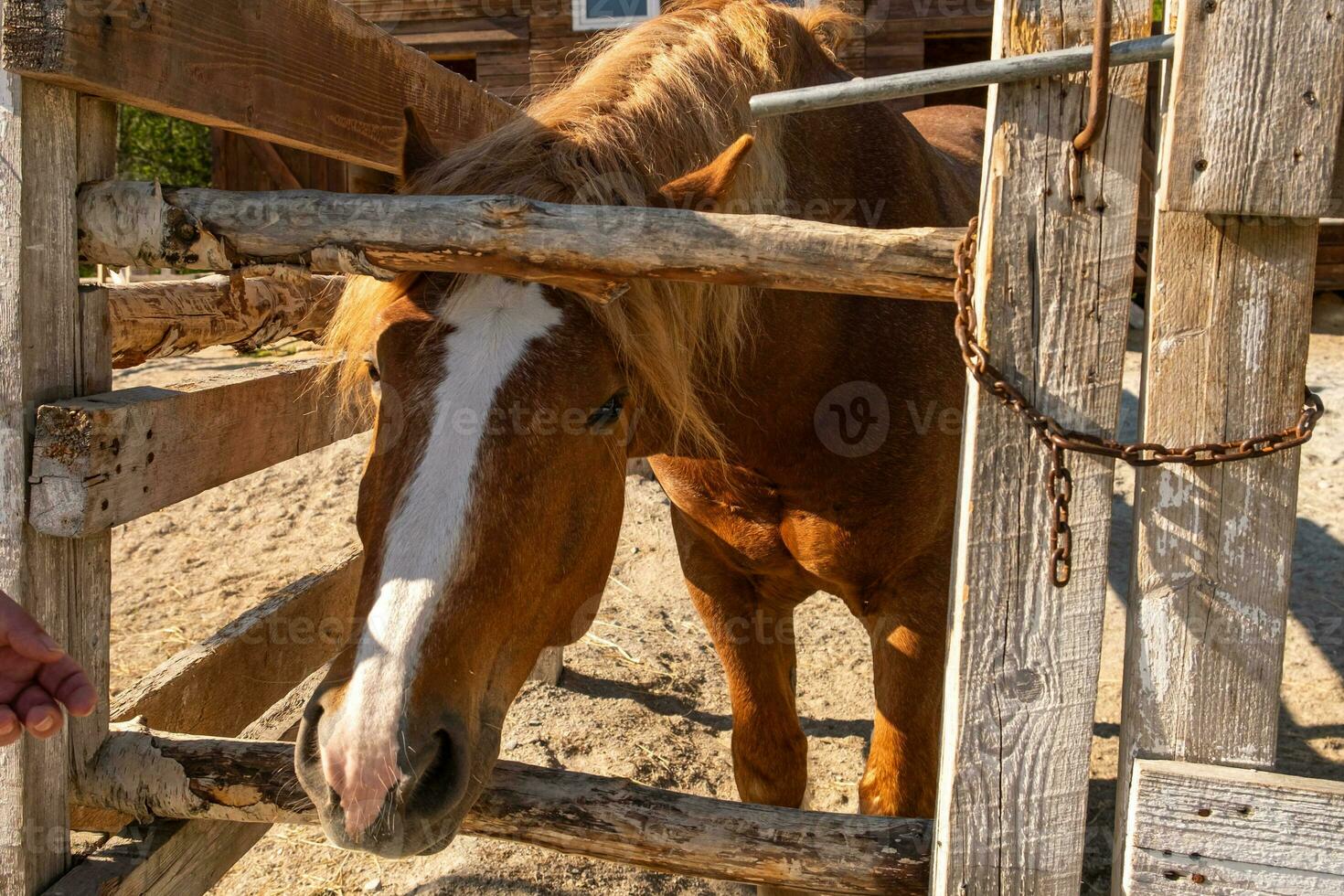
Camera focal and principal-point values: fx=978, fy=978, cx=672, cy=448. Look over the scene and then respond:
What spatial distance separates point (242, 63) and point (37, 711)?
4.11 ft

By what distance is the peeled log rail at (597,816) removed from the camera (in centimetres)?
163

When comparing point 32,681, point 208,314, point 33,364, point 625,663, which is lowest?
point 625,663

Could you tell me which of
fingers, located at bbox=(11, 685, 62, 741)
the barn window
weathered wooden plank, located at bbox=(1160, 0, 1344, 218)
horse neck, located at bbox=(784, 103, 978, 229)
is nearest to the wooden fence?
weathered wooden plank, located at bbox=(1160, 0, 1344, 218)

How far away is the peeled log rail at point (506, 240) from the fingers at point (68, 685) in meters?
0.71

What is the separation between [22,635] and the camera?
145cm

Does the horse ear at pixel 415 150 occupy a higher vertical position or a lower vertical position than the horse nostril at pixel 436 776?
higher

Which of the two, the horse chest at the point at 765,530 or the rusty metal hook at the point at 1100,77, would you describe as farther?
the horse chest at the point at 765,530

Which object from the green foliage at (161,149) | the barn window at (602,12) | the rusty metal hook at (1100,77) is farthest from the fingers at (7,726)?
the green foliage at (161,149)

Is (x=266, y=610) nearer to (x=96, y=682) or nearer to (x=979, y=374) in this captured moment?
(x=96, y=682)

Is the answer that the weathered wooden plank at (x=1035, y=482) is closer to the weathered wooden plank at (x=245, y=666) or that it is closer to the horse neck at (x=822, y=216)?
the horse neck at (x=822, y=216)

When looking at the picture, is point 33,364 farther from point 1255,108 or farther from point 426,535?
point 1255,108

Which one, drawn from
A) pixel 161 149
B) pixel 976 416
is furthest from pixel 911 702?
pixel 161 149

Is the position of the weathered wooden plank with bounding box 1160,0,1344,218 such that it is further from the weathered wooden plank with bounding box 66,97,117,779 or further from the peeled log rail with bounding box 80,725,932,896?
the weathered wooden plank with bounding box 66,97,117,779

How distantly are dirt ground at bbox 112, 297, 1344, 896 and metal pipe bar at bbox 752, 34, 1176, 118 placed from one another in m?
2.38
